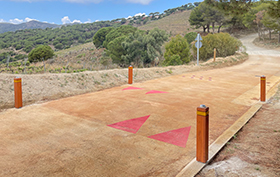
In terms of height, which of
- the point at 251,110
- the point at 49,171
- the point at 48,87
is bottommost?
the point at 49,171

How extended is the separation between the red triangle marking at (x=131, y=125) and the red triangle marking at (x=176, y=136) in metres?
0.62

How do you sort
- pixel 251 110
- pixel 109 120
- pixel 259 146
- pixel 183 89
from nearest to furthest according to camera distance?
pixel 259 146
pixel 109 120
pixel 251 110
pixel 183 89

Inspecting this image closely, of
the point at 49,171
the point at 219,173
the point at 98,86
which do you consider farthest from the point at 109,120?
the point at 98,86

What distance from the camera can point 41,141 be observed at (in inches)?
174

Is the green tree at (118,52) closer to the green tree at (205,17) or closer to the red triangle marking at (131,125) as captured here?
the red triangle marking at (131,125)

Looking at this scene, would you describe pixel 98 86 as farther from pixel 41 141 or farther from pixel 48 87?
pixel 41 141

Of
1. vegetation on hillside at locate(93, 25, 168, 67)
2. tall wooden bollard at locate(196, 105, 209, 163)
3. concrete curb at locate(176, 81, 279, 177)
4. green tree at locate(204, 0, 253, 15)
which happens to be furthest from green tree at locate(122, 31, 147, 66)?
tall wooden bollard at locate(196, 105, 209, 163)

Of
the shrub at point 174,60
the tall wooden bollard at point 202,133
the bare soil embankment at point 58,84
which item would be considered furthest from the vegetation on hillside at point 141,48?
the tall wooden bollard at point 202,133

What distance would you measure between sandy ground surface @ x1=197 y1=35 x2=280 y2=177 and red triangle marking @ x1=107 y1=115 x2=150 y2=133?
2.02m

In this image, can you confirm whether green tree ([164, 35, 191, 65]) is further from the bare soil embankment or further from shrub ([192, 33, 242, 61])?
the bare soil embankment

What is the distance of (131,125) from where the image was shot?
17.6 ft

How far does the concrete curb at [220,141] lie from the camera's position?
3.29 m

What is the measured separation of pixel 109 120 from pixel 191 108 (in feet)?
8.52

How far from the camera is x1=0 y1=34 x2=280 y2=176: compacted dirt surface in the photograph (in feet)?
11.5
